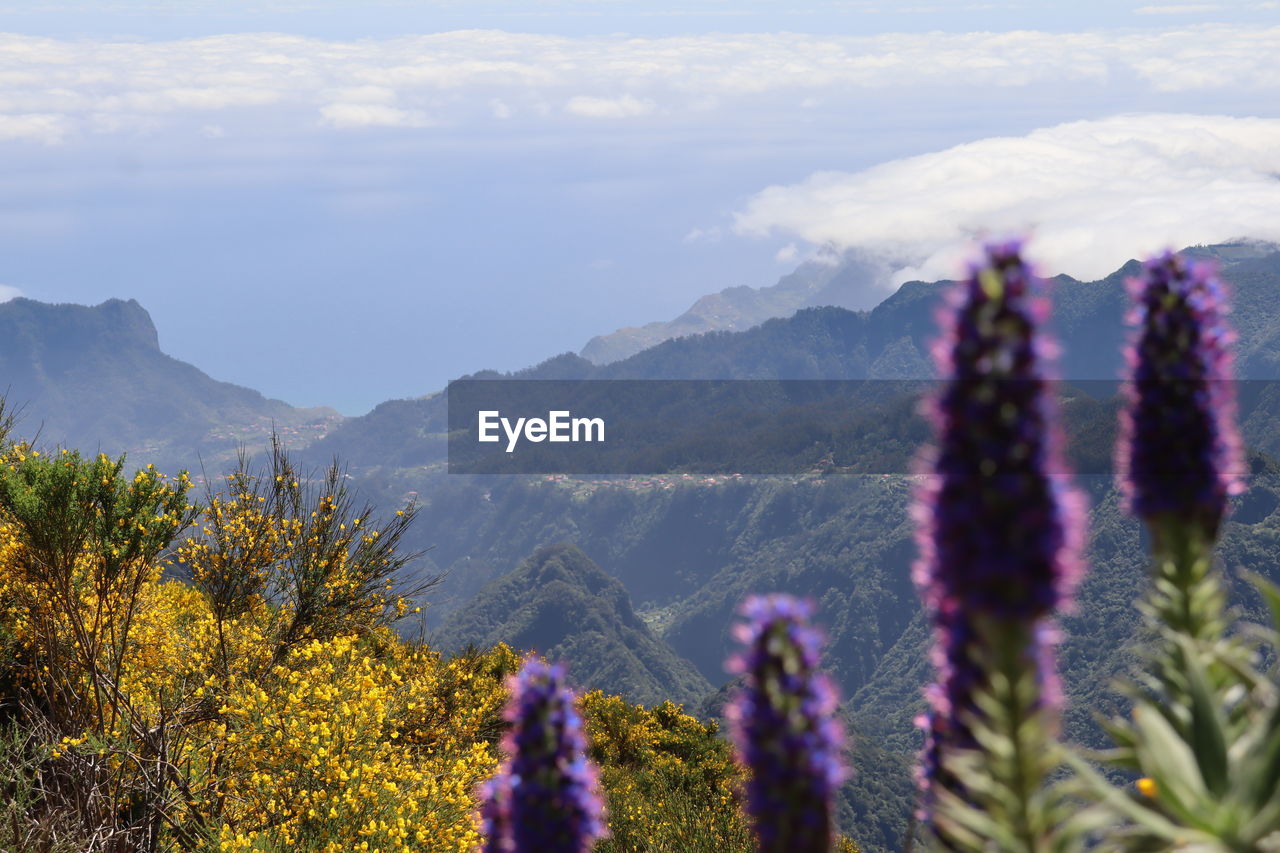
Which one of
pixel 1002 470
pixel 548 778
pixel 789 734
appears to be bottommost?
pixel 548 778

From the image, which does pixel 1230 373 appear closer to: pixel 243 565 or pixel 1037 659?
pixel 1037 659

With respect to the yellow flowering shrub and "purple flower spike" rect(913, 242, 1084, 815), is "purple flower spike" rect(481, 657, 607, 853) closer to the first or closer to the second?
"purple flower spike" rect(913, 242, 1084, 815)

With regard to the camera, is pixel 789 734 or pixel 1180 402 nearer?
pixel 789 734

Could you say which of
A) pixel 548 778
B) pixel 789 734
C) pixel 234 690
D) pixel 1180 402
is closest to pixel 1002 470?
pixel 789 734

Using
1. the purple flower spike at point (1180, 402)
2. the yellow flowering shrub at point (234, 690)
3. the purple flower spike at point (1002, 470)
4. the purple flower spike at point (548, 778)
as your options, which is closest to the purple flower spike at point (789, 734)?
the purple flower spike at point (1002, 470)

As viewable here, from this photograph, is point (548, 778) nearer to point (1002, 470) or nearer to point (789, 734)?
point (789, 734)

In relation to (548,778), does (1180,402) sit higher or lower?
higher

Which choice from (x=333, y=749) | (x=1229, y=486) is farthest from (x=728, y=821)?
(x=1229, y=486)
